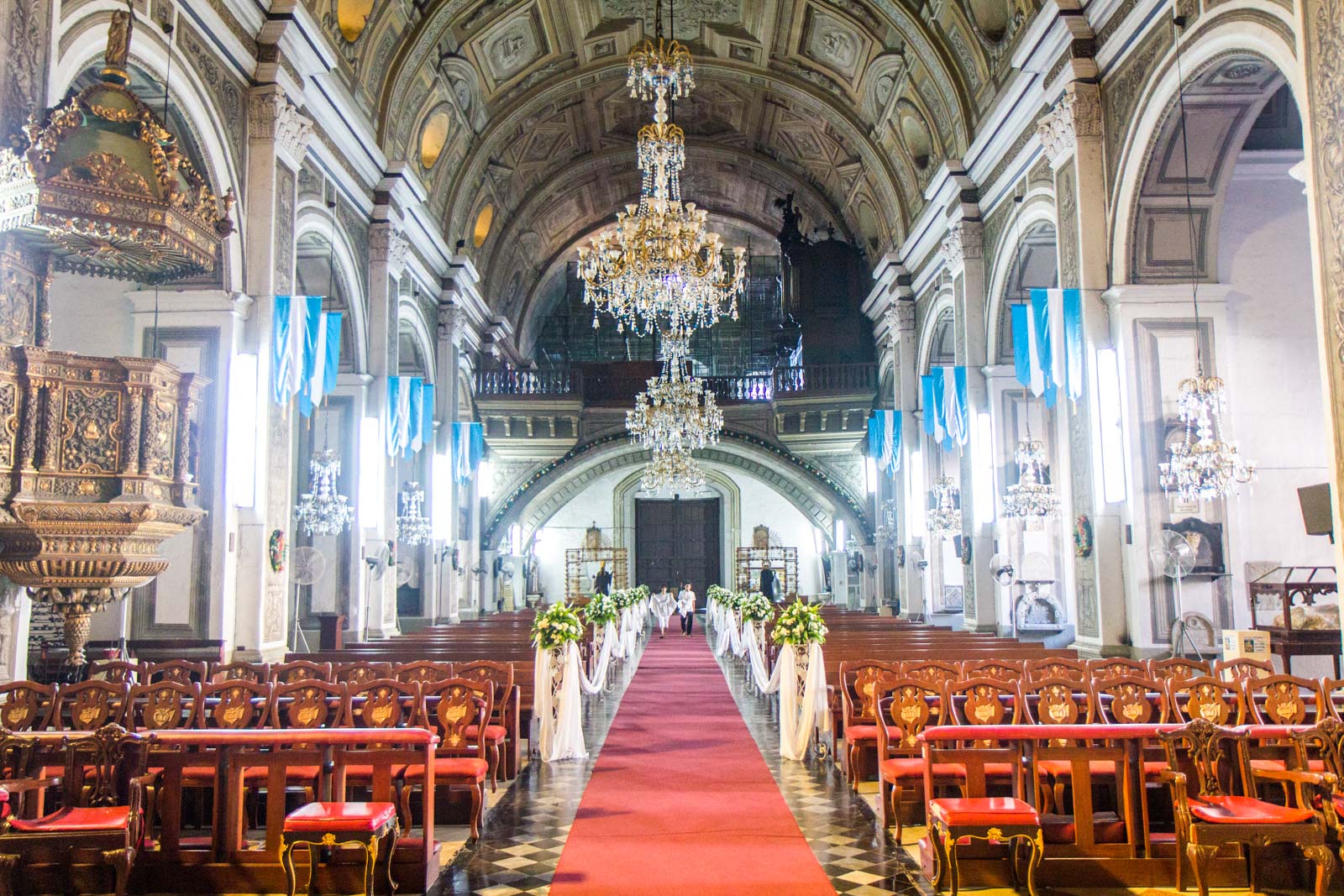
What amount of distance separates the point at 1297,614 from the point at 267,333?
1022 cm

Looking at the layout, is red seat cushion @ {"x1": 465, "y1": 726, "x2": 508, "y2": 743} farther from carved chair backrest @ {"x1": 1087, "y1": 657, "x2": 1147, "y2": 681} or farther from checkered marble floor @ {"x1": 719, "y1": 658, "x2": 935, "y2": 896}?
carved chair backrest @ {"x1": 1087, "y1": 657, "x2": 1147, "y2": 681}

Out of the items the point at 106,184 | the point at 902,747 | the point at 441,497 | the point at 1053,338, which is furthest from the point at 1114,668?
the point at 441,497

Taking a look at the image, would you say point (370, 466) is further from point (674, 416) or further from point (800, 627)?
point (800, 627)

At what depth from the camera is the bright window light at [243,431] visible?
33.1 feet

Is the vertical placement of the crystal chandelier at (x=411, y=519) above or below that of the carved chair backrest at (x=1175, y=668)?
above

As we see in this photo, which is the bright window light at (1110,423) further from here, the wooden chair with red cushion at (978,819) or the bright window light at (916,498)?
the bright window light at (916,498)

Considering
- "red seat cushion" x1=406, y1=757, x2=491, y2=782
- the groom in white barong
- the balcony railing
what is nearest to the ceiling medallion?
"red seat cushion" x1=406, y1=757, x2=491, y2=782

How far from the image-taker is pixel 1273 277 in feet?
38.7

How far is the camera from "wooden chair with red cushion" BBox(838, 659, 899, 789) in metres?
7.45

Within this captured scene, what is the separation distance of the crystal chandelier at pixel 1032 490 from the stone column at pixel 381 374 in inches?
336

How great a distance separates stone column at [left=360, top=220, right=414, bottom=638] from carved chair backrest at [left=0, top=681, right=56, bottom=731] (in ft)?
28.7

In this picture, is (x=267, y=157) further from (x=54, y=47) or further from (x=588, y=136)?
(x=588, y=136)

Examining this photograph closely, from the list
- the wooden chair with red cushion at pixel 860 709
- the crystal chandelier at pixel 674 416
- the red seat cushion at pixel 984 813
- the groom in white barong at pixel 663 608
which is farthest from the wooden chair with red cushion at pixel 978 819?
the groom in white barong at pixel 663 608

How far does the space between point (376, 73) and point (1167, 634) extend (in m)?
12.1
